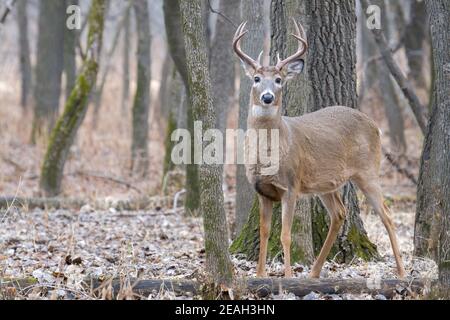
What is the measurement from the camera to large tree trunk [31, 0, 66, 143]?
19.9m

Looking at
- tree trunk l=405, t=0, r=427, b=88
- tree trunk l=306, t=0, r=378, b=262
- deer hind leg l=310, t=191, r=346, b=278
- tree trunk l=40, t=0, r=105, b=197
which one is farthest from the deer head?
tree trunk l=405, t=0, r=427, b=88

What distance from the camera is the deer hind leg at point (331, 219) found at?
772 centimetres

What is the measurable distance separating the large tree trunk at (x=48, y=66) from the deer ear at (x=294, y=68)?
12853mm

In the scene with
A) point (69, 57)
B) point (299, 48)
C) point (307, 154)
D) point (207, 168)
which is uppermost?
point (69, 57)

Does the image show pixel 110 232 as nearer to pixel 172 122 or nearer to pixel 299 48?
pixel 172 122

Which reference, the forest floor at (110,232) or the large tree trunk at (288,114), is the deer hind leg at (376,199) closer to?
the forest floor at (110,232)

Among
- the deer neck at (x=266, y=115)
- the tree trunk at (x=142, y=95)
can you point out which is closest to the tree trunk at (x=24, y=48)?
the tree trunk at (x=142, y=95)

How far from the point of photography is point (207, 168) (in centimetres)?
636

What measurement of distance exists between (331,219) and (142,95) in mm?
9685

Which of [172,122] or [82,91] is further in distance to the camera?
[172,122]

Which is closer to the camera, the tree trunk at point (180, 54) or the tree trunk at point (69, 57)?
the tree trunk at point (180, 54)

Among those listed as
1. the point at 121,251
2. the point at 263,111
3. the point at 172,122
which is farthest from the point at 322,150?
the point at 172,122

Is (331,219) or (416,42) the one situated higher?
(416,42)

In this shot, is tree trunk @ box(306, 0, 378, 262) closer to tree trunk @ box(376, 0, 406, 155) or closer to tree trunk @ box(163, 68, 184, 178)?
tree trunk @ box(163, 68, 184, 178)
